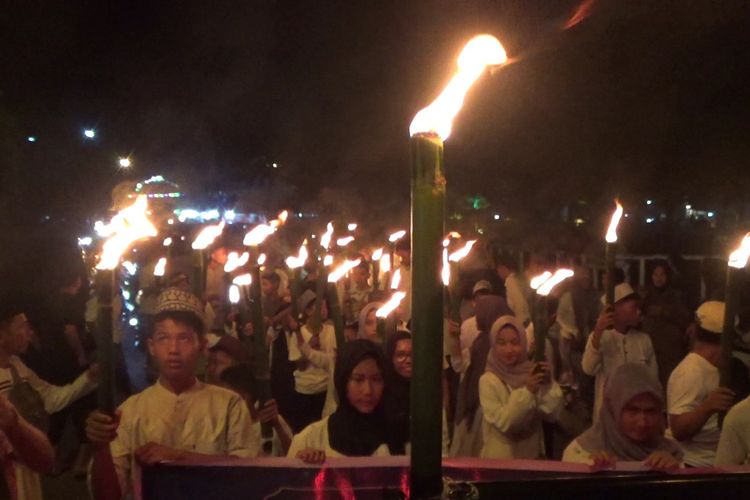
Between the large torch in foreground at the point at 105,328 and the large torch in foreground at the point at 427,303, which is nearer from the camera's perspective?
the large torch in foreground at the point at 427,303

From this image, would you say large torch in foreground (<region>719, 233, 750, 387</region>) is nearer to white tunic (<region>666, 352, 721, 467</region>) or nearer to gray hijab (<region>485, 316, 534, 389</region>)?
white tunic (<region>666, 352, 721, 467</region>)

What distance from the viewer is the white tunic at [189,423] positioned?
11.9ft

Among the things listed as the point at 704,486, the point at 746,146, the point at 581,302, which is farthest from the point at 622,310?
the point at 746,146

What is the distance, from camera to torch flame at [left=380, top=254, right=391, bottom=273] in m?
9.19

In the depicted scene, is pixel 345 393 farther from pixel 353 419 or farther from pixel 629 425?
pixel 629 425

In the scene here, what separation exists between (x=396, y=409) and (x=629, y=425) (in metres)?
1.17

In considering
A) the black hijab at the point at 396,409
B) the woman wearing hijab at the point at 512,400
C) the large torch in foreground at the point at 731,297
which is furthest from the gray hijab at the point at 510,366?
the large torch in foreground at the point at 731,297

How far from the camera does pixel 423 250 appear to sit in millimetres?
1262

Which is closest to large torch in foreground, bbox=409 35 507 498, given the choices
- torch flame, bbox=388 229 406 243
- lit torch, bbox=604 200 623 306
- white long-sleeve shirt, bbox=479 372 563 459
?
lit torch, bbox=604 200 623 306

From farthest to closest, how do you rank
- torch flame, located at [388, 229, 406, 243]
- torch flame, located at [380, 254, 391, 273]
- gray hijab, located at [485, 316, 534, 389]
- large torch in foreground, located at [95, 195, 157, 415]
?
1. torch flame, located at [388, 229, 406, 243]
2. torch flame, located at [380, 254, 391, 273]
3. gray hijab, located at [485, 316, 534, 389]
4. large torch in foreground, located at [95, 195, 157, 415]

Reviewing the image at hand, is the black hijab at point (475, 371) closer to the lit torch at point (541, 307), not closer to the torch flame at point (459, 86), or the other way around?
the lit torch at point (541, 307)

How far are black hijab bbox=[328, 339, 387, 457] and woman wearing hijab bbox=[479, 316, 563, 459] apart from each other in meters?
0.91

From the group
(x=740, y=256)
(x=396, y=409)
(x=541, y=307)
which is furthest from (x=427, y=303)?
(x=396, y=409)

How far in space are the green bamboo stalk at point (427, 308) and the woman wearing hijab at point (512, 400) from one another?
3.50m
